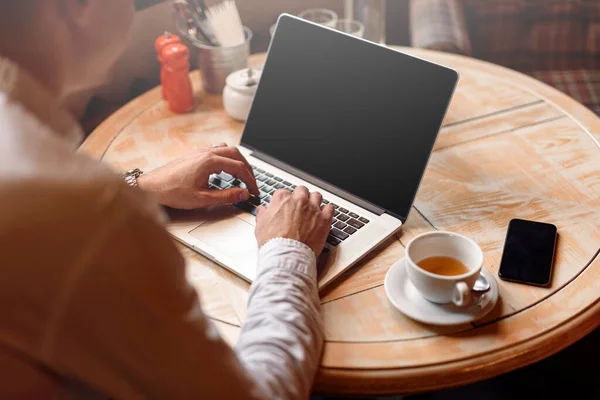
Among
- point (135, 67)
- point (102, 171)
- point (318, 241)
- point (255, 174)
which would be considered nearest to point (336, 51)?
point (255, 174)

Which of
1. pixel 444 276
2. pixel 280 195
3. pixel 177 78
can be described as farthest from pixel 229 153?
pixel 444 276

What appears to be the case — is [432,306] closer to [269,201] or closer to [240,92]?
[269,201]

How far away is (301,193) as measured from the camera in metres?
1.11

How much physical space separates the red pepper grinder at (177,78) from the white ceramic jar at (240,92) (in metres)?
0.10

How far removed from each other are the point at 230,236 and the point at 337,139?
0.27 meters

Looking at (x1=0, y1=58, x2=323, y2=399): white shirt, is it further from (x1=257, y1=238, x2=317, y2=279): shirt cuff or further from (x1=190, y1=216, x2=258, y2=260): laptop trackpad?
(x1=190, y1=216, x2=258, y2=260): laptop trackpad

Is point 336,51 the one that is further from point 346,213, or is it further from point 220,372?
point 220,372

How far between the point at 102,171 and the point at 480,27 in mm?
2014

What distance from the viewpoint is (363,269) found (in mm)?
1059

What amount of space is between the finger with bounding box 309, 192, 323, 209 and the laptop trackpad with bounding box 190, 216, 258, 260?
0.37ft

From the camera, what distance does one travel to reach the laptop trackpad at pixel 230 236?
1.07m

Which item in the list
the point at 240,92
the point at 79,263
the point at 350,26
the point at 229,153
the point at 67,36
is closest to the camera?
the point at 79,263

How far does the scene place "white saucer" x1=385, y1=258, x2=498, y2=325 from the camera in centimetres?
94

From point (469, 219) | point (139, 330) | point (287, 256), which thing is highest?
point (139, 330)
